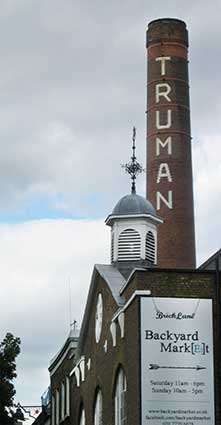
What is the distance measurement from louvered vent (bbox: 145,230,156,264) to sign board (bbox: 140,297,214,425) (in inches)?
325

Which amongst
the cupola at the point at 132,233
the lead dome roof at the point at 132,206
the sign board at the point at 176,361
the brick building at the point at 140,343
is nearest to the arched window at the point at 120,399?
the brick building at the point at 140,343

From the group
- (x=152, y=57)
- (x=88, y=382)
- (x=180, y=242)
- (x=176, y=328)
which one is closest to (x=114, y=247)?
(x=88, y=382)

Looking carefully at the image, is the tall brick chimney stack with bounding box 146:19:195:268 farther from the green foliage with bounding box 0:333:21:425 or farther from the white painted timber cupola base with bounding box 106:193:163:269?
the white painted timber cupola base with bounding box 106:193:163:269

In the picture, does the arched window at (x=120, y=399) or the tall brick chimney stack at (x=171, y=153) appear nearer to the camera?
the arched window at (x=120, y=399)

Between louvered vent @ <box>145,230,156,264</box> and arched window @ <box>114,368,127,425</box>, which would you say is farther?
louvered vent @ <box>145,230,156,264</box>

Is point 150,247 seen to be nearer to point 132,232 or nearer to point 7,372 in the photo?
point 132,232

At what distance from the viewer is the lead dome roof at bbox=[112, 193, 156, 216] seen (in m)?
48.2

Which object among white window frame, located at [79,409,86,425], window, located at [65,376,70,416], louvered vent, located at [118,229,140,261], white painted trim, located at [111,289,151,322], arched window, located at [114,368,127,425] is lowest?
arched window, located at [114,368,127,425]

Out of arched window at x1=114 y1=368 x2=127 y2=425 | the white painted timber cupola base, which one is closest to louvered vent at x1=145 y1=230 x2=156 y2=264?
the white painted timber cupola base

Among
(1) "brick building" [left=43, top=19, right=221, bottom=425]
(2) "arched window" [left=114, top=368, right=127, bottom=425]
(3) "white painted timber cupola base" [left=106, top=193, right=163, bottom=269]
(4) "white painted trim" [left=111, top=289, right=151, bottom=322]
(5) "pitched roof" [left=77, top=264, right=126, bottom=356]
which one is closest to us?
(1) "brick building" [left=43, top=19, right=221, bottom=425]

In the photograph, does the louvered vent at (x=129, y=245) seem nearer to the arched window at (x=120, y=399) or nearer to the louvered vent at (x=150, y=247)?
the louvered vent at (x=150, y=247)

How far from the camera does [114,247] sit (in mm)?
48500

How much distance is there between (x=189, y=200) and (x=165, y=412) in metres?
43.9

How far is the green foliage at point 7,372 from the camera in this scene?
55.5 meters
